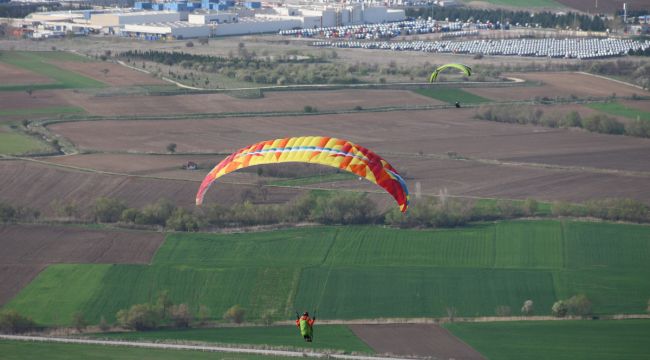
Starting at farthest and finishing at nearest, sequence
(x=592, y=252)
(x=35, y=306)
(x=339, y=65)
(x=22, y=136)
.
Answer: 1. (x=339, y=65)
2. (x=22, y=136)
3. (x=592, y=252)
4. (x=35, y=306)

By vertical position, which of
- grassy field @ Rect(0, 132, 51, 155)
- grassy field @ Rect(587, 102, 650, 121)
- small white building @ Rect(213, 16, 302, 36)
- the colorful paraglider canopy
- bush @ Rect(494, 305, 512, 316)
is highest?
the colorful paraglider canopy

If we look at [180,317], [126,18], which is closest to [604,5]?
[126,18]

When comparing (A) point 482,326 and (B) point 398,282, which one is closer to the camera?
(A) point 482,326

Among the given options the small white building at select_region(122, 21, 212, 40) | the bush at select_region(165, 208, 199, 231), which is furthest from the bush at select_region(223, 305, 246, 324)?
the small white building at select_region(122, 21, 212, 40)

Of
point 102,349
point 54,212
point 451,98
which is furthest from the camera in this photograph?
point 451,98

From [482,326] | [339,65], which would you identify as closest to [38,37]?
[339,65]

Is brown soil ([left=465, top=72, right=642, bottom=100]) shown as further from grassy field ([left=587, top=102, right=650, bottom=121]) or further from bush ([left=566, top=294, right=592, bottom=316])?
bush ([left=566, top=294, right=592, bottom=316])

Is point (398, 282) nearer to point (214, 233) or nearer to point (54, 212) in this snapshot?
point (214, 233)

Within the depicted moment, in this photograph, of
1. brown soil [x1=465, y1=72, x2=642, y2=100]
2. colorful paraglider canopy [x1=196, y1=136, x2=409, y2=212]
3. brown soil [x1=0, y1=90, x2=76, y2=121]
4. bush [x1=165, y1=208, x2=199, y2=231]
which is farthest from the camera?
brown soil [x1=465, y1=72, x2=642, y2=100]
